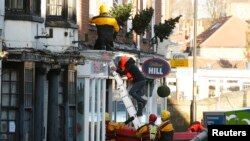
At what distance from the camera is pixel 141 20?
1173 inches

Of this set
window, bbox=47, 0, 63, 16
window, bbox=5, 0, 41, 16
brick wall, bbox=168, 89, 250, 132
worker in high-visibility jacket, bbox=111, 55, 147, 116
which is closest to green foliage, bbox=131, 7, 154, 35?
worker in high-visibility jacket, bbox=111, 55, 147, 116

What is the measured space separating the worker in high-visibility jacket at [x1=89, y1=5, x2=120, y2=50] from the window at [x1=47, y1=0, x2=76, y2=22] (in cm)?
189

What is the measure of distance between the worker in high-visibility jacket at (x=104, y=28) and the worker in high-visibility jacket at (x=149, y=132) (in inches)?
173

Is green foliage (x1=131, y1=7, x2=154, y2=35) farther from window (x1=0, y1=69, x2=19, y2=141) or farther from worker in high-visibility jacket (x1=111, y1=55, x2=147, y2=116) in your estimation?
window (x1=0, y1=69, x2=19, y2=141)

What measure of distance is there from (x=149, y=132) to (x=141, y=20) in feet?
30.0

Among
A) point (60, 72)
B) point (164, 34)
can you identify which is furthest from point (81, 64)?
point (164, 34)

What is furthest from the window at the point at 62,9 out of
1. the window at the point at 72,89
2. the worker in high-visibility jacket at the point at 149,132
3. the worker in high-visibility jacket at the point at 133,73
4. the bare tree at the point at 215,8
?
the bare tree at the point at 215,8

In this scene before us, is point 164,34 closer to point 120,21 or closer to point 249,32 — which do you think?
point 120,21

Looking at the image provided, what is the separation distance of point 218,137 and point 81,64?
1271cm

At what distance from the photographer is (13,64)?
66.4 ft

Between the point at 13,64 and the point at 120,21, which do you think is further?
the point at 120,21

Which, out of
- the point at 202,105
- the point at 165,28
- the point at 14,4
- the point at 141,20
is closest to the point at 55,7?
the point at 14,4

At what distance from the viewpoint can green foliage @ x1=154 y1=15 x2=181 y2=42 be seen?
32.8 meters

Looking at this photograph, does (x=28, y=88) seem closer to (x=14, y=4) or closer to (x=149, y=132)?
(x=14, y=4)
